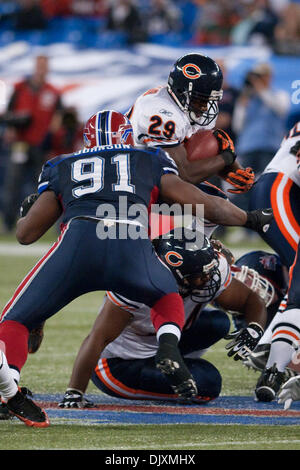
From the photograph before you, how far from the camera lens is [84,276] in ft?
13.2

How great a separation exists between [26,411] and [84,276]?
0.58 meters

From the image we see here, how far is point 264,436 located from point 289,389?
1.27 ft

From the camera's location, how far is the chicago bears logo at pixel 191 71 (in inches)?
197

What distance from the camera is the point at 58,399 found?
4.57 metres

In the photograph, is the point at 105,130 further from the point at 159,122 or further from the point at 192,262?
the point at 192,262

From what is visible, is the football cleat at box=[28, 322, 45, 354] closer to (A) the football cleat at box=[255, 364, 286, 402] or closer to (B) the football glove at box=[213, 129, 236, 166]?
(A) the football cleat at box=[255, 364, 286, 402]

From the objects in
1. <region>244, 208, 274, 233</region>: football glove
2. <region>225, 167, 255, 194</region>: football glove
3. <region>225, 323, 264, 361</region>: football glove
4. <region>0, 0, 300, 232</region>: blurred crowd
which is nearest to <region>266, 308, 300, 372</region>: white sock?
<region>225, 323, 264, 361</region>: football glove

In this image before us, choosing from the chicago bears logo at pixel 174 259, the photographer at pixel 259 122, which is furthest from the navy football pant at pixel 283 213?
the photographer at pixel 259 122

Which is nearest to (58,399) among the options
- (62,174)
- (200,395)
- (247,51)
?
(200,395)

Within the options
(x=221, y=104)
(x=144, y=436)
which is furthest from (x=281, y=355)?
(x=221, y=104)

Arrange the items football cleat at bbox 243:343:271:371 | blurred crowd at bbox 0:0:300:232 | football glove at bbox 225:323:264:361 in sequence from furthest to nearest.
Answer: blurred crowd at bbox 0:0:300:232 < football cleat at bbox 243:343:271:371 < football glove at bbox 225:323:264:361

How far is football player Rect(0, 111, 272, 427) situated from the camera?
3.92 meters

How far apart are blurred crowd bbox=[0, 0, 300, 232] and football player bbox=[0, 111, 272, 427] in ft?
19.8
